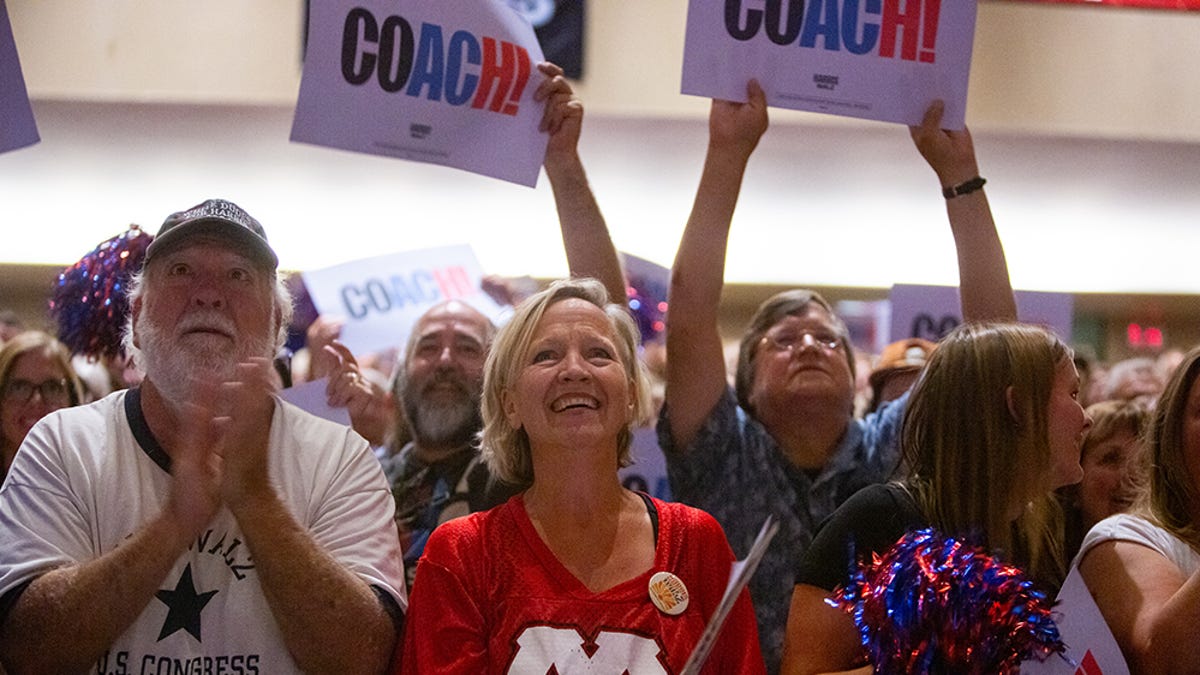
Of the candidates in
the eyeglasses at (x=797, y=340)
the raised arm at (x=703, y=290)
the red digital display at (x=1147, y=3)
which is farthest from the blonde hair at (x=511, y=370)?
the red digital display at (x=1147, y=3)

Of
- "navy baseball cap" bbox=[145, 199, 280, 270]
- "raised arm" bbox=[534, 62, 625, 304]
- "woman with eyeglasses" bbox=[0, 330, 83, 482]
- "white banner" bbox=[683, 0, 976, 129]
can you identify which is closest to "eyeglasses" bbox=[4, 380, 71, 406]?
"woman with eyeglasses" bbox=[0, 330, 83, 482]

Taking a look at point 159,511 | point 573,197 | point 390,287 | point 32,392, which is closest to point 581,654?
point 159,511

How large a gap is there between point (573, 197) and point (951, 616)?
1282mm

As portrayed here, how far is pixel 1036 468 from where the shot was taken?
2.17 m

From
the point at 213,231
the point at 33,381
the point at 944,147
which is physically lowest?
the point at 33,381

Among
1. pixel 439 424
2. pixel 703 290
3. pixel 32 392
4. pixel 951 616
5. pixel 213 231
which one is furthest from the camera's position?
pixel 439 424

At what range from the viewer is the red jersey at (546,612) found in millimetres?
1912

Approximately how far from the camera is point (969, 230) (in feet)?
9.02

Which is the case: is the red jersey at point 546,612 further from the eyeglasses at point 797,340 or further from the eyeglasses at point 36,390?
the eyeglasses at point 36,390

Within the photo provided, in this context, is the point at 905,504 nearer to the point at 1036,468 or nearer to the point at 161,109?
the point at 1036,468

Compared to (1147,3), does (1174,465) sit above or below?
below

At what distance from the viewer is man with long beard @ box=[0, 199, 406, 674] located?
187 cm

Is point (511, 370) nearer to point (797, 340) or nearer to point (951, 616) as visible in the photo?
point (951, 616)

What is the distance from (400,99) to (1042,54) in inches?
212
